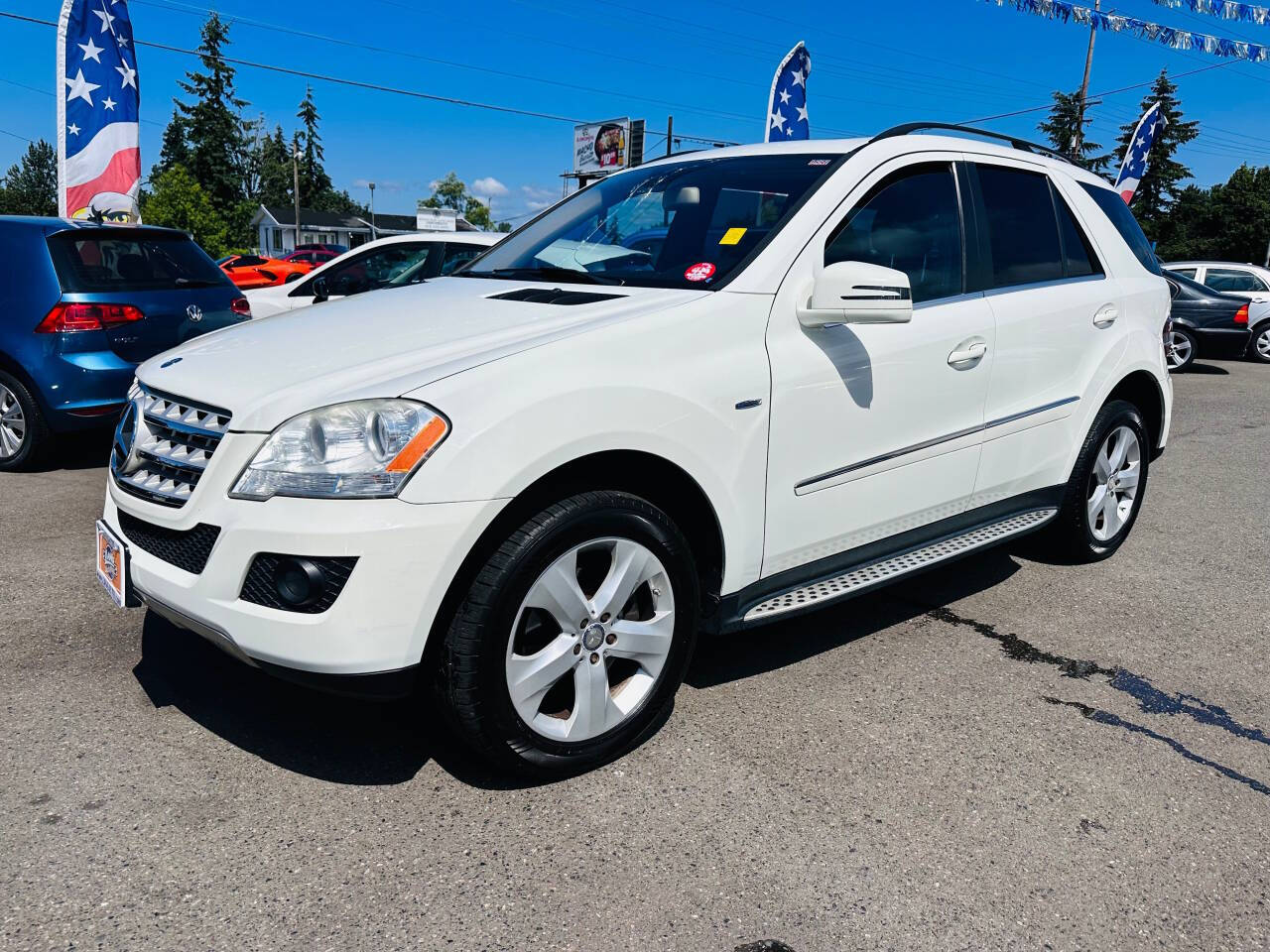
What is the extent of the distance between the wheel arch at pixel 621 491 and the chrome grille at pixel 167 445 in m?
0.72

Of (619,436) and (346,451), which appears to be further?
(619,436)

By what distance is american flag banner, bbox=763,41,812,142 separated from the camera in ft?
48.5

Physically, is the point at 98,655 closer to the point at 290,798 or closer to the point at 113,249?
the point at 290,798

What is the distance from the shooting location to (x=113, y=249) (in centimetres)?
625

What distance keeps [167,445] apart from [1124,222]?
14.3ft

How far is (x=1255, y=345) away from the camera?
51.8ft

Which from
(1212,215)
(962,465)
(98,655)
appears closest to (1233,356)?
(962,465)

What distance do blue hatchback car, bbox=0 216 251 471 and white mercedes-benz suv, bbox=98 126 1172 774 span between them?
10.5 ft

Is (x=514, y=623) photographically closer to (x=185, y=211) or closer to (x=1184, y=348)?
(x=1184, y=348)

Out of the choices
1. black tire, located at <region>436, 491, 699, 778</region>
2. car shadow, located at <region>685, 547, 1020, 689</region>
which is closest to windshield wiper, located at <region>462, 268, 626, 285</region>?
black tire, located at <region>436, 491, 699, 778</region>

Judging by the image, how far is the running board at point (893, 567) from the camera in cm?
309

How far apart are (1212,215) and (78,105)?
65025mm

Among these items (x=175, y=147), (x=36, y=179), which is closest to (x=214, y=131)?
(x=175, y=147)

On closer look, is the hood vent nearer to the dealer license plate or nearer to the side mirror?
the side mirror
